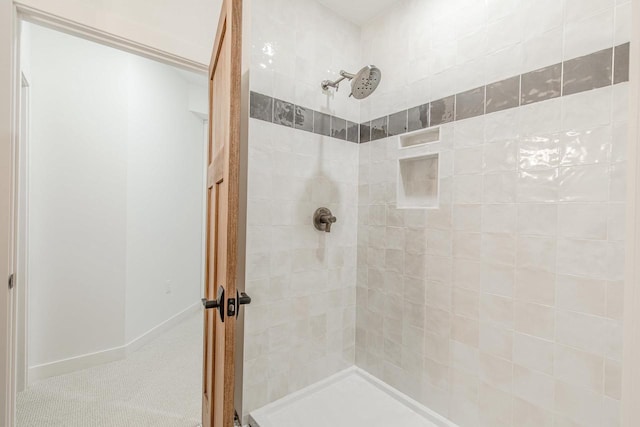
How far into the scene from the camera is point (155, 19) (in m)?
1.39

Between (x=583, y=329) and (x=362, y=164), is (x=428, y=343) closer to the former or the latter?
(x=583, y=329)

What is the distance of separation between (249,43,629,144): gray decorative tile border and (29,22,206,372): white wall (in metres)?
1.47

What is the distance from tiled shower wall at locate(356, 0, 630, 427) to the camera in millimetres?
1081

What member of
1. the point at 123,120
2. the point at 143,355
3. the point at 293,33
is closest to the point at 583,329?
the point at 293,33

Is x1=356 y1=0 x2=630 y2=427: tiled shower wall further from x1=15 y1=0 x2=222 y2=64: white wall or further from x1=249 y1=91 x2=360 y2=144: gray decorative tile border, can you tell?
x1=15 y1=0 x2=222 y2=64: white wall

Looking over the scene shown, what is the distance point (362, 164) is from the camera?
201cm

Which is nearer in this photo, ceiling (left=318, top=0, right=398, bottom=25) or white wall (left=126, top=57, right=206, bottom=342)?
ceiling (left=318, top=0, right=398, bottom=25)

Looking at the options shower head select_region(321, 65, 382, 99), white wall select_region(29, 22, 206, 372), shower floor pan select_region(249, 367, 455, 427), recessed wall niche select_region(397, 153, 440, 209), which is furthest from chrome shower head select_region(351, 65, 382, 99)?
white wall select_region(29, 22, 206, 372)

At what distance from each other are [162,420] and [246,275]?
964 mm

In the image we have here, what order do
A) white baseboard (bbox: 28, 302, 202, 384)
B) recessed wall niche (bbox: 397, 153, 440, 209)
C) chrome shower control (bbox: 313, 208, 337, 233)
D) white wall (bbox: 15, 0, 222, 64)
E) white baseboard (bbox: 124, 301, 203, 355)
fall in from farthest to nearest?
white baseboard (bbox: 124, 301, 203, 355)
white baseboard (bbox: 28, 302, 202, 384)
chrome shower control (bbox: 313, 208, 337, 233)
recessed wall niche (bbox: 397, 153, 440, 209)
white wall (bbox: 15, 0, 222, 64)

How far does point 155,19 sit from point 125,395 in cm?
215

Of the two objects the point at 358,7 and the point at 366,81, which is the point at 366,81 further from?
the point at 358,7

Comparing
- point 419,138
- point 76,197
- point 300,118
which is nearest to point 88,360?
point 76,197

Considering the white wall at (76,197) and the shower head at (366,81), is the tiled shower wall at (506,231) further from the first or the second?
the white wall at (76,197)
